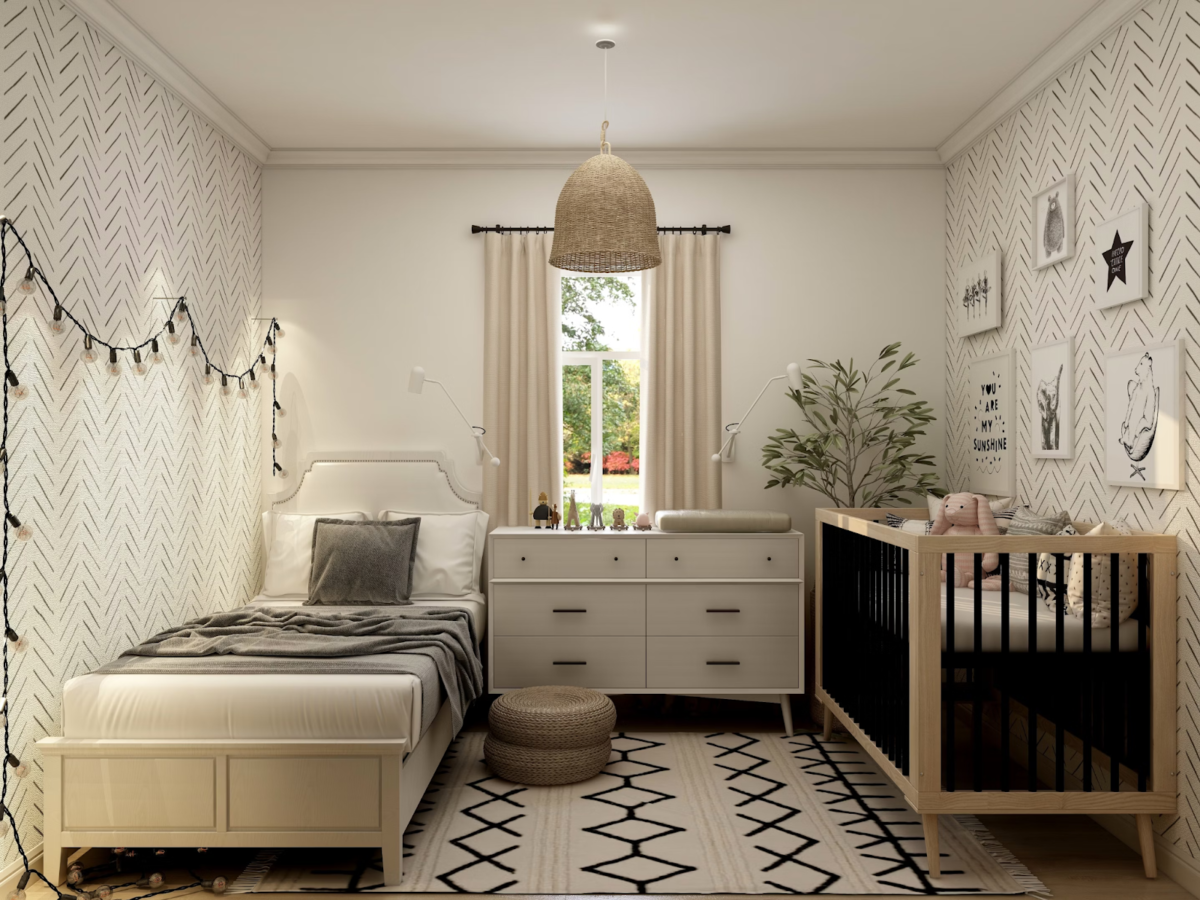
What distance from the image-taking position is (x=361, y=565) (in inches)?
150

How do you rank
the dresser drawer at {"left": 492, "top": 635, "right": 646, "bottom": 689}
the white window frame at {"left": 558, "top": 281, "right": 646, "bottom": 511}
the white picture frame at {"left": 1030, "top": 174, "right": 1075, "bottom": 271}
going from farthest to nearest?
the white window frame at {"left": 558, "top": 281, "right": 646, "bottom": 511}, the dresser drawer at {"left": 492, "top": 635, "right": 646, "bottom": 689}, the white picture frame at {"left": 1030, "top": 174, "right": 1075, "bottom": 271}

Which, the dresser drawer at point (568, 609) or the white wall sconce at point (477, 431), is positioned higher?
the white wall sconce at point (477, 431)

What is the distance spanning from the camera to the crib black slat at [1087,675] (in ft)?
8.34

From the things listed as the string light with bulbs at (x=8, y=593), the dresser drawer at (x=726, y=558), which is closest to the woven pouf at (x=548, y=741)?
the dresser drawer at (x=726, y=558)

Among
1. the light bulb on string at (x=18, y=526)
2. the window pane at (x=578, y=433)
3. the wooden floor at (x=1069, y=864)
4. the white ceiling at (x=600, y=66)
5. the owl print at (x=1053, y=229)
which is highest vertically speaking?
the white ceiling at (x=600, y=66)

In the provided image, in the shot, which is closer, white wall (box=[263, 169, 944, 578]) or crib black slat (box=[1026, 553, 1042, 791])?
crib black slat (box=[1026, 553, 1042, 791])

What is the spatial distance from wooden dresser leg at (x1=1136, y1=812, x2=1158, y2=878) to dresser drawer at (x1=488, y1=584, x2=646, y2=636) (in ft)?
6.34

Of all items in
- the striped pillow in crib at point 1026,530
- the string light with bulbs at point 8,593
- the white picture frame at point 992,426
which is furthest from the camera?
the white picture frame at point 992,426

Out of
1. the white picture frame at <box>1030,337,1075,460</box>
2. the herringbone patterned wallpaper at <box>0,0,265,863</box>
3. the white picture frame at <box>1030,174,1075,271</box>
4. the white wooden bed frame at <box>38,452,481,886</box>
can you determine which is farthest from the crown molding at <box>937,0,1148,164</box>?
the herringbone patterned wallpaper at <box>0,0,265,863</box>

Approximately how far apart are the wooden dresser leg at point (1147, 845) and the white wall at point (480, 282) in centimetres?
203

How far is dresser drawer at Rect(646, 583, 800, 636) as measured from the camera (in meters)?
3.88

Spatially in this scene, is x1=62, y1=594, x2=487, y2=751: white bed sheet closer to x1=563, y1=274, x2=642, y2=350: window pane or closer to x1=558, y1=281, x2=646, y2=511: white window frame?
x1=558, y1=281, x2=646, y2=511: white window frame

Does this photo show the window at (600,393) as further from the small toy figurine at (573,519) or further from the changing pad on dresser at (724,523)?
the changing pad on dresser at (724,523)

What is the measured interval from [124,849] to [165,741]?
1.45 feet
